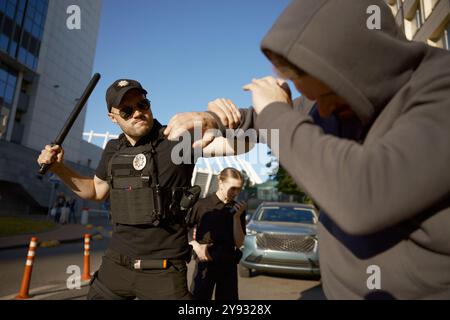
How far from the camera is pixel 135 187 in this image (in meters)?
2.54

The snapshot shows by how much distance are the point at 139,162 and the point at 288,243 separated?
493 cm

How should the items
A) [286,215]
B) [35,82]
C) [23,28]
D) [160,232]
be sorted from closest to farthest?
[160,232], [286,215], [23,28], [35,82]

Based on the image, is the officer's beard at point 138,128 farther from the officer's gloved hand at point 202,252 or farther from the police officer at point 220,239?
the police officer at point 220,239

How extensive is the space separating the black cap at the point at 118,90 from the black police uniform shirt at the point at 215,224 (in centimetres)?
183

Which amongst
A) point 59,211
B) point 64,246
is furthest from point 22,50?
point 64,246

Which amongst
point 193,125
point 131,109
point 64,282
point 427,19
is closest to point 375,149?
point 193,125

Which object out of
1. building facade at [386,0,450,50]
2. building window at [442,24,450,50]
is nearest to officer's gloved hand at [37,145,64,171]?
building facade at [386,0,450,50]

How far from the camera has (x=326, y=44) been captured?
0.83 metres

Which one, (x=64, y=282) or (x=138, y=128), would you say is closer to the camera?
(x=138, y=128)

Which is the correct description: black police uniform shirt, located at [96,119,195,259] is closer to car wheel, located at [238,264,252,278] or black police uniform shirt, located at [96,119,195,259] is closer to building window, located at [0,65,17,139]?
car wheel, located at [238,264,252,278]

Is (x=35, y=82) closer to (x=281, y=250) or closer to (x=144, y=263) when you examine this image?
(x=281, y=250)

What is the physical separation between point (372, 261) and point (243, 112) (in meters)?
0.73
